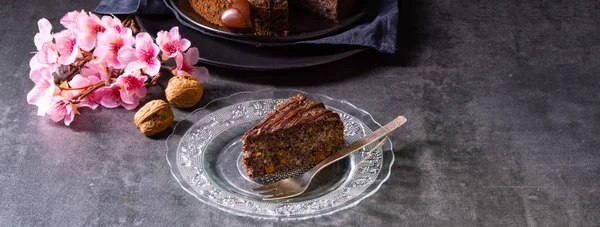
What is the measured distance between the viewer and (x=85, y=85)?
2598 millimetres

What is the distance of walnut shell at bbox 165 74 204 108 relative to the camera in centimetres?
257

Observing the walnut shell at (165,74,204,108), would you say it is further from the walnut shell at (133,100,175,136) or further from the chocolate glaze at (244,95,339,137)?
the chocolate glaze at (244,95,339,137)

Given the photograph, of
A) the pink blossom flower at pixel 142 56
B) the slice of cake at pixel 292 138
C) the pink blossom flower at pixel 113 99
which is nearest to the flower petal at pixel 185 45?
the pink blossom flower at pixel 142 56

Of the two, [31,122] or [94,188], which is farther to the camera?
[31,122]

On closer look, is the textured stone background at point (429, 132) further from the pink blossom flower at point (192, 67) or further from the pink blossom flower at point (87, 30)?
the pink blossom flower at point (87, 30)

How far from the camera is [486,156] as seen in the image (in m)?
2.39

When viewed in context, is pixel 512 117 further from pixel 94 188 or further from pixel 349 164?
pixel 94 188

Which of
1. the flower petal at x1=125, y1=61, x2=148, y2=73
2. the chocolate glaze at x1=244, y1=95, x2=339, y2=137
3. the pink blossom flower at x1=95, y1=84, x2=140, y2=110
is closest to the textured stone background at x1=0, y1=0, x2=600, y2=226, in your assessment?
the pink blossom flower at x1=95, y1=84, x2=140, y2=110

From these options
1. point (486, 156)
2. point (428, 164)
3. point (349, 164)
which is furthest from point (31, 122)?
point (486, 156)

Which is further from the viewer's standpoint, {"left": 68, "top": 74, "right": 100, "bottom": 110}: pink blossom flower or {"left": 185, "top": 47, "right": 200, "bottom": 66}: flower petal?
{"left": 185, "top": 47, "right": 200, "bottom": 66}: flower petal

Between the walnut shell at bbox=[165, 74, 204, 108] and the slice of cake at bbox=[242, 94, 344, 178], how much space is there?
1.19 feet

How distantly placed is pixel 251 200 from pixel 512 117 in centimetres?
90

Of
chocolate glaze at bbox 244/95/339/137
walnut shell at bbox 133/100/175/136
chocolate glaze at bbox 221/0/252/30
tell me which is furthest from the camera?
chocolate glaze at bbox 221/0/252/30

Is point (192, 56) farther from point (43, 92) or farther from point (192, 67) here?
point (43, 92)
